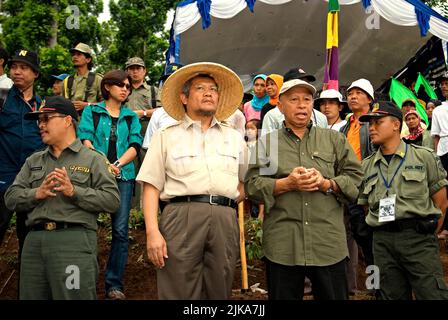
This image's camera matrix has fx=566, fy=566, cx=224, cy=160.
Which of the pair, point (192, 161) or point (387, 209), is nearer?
point (192, 161)

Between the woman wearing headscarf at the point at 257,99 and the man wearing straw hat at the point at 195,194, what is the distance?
3900 millimetres

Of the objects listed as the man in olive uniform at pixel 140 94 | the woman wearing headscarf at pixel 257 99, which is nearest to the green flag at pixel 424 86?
the woman wearing headscarf at pixel 257 99

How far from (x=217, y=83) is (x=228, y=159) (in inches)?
25.2

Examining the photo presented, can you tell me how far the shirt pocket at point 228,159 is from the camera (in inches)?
142

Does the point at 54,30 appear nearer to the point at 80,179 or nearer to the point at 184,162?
the point at 80,179

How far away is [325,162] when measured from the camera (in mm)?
3738

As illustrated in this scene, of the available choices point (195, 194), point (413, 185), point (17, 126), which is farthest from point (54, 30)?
point (413, 185)

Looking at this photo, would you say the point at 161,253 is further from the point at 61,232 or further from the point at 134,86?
the point at 134,86

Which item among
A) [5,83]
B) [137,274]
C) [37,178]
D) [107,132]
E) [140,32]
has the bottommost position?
[137,274]

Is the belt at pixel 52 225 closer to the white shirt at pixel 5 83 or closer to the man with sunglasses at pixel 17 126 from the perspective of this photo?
the man with sunglasses at pixel 17 126

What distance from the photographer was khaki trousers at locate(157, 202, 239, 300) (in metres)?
3.43

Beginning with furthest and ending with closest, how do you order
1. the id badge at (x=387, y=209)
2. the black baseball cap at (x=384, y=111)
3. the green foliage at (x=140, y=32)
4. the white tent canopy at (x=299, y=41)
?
the green foliage at (x=140, y=32), the white tent canopy at (x=299, y=41), the black baseball cap at (x=384, y=111), the id badge at (x=387, y=209)
